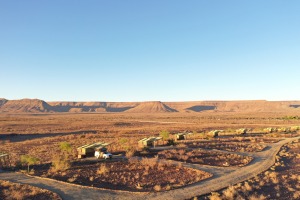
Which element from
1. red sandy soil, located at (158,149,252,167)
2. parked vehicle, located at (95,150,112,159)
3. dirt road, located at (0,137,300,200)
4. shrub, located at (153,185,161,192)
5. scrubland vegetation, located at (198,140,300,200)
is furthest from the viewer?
parked vehicle, located at (95,150,112,159)

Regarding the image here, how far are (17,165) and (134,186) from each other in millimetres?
11254

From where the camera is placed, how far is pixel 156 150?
3000 cm

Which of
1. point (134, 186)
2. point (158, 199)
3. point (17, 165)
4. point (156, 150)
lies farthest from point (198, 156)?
point (17, 165)

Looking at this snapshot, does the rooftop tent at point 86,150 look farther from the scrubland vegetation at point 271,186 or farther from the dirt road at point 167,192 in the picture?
the scrubland vegetation at point 271,186

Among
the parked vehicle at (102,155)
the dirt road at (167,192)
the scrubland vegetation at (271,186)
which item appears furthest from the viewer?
the parked vehicle at (102,155)

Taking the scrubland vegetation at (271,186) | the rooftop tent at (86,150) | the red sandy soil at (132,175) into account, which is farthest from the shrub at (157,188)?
the rooftop tent at (86,150)

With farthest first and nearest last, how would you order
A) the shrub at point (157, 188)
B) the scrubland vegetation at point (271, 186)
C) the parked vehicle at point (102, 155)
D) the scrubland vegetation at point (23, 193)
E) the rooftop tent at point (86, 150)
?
1. the rooftop tent at point (86, 150)
2. the parked vehicle at point (102, 155)
3. the shrub at point (157, 188)
4. the scrubland vegetation at point (271, 186)
5. the scrubland vegetation at point (23, 193)

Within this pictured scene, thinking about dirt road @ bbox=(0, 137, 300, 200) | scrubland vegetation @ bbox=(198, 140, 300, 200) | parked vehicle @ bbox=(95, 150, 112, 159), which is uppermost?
parked vehicle @ bbox=(95, 150, 112, 159)

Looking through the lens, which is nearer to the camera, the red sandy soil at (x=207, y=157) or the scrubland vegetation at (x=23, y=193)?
the scrubland vegetation at (x=23, y=193)

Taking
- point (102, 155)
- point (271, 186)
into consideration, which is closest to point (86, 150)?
point (102, 155)

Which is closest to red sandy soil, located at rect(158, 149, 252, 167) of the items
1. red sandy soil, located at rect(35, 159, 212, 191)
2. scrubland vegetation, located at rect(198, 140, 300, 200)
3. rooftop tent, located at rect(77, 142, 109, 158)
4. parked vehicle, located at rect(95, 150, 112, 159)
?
scrubland vegetation, located at rect(198, 140, 300, 200)

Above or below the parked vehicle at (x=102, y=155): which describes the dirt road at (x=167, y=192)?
below

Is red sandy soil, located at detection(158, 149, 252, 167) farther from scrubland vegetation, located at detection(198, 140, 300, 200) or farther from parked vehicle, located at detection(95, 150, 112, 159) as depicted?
parked vehicle, located at detection(95, 150, 112, 159)

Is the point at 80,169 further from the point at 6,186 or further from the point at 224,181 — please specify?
the point at 224,181
